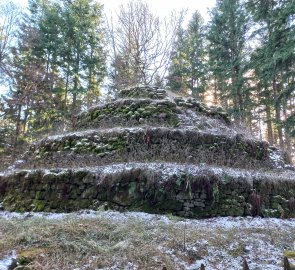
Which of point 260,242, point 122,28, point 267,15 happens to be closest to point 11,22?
point 122,28

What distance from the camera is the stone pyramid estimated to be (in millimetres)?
4926

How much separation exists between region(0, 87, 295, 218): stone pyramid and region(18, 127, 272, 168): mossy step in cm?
3

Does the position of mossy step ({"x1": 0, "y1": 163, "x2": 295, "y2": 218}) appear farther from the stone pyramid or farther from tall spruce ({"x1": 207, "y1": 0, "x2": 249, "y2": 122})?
tall spruce ({"x1": 207, "y1": 0, "x2": 249, "y2": 122})

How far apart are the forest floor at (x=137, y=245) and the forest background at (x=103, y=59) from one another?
881 cm

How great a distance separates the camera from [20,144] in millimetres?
12977

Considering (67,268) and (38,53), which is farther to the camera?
(38,53)

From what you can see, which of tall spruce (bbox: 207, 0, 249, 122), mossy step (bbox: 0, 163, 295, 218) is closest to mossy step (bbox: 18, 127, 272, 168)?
mossy step (bbox: 0, 163, 295, 218)

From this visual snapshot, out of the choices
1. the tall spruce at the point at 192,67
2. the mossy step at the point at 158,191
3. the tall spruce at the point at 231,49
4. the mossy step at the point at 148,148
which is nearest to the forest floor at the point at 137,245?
the mossy step at the point at 158,191

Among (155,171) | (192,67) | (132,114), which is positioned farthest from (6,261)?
(192,67)

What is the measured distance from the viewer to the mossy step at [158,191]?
489 cm

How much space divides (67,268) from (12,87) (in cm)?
Result: 1288

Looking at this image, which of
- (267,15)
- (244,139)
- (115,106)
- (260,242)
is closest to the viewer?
(260,242)

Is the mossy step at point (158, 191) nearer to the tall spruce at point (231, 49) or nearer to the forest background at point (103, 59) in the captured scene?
the forest background at point (103, 59)

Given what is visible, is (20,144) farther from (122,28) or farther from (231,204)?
(231,204)
